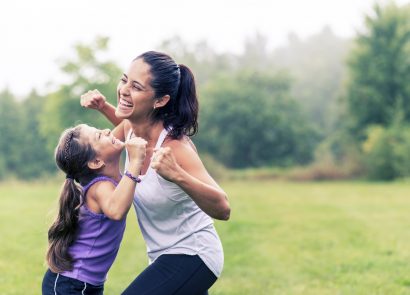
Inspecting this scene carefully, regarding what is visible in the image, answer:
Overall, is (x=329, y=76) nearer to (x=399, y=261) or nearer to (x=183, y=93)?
(x=399, y=261)

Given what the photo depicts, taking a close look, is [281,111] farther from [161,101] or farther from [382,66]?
[161,101]

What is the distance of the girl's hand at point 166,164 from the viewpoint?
11.1 feet

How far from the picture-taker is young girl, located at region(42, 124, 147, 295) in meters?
3.89

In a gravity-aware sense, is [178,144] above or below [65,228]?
above

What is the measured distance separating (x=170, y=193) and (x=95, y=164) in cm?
55

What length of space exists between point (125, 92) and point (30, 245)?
7863 mm

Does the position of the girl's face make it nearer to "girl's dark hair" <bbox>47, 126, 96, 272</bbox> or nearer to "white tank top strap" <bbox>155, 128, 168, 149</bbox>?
"girl's dark hair" <bbox>47, 126, 96, 272</bbox>

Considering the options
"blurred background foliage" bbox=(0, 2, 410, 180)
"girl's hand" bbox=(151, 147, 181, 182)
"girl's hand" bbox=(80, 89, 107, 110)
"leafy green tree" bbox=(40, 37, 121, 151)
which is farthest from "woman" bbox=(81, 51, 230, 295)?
"leafy green tree" bbox=(40, 37, 121, 151)

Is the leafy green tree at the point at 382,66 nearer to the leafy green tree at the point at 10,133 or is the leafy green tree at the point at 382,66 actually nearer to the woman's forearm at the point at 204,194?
the leafy green tree at the point at 10,133

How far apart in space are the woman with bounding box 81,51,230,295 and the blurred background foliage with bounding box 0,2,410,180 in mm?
33345

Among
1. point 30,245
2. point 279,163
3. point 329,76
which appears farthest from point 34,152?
point 30,245

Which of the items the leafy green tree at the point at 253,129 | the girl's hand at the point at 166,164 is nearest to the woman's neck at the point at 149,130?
the girl's hand at the point at 166,164

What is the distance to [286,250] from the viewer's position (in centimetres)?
1062

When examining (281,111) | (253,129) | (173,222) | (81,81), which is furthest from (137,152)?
(281,111)
